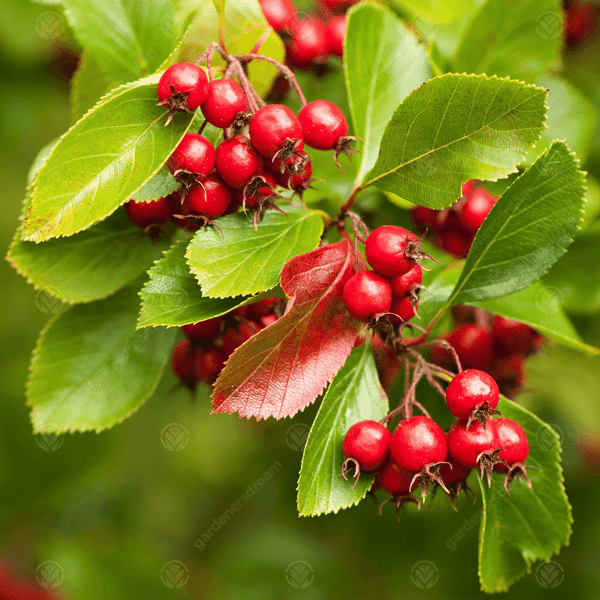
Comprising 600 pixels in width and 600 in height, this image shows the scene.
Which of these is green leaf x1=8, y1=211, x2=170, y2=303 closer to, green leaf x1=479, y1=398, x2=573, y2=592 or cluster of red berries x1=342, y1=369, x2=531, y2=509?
cluster of red berries x1=342, y1=369, x2=531, y2=509

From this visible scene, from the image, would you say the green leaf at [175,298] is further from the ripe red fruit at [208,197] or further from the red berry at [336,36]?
the red berry at [336,36]

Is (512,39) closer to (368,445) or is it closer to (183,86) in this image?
(183,86)

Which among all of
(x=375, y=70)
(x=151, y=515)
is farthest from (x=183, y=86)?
(x=151, y=515)

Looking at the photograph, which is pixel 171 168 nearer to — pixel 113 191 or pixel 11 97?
pixel 113 191

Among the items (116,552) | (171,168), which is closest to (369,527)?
(116,552)

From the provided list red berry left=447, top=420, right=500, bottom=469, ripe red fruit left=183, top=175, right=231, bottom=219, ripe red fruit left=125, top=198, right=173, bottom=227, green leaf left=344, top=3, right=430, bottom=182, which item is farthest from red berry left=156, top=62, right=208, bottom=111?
red berry left=447, top=420, right=500, bottom=469

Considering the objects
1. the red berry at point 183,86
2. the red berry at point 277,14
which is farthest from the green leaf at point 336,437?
the red berry at point 277,14
